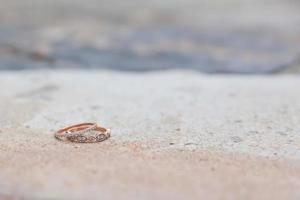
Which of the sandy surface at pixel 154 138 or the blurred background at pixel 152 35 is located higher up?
the blurred background at pixel 152 35

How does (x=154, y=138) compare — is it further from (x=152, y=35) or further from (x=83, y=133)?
(x=152, y=35)

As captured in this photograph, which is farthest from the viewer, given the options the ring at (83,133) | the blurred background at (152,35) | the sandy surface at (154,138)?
the blurred background at (152,35)

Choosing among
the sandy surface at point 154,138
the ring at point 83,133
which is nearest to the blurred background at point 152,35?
the sandy surface at point 154,138

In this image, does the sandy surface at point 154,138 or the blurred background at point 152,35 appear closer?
the sandy surface at point 154,138

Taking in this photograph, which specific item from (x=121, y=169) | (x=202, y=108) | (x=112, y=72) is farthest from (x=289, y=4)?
(x=121, y=169)

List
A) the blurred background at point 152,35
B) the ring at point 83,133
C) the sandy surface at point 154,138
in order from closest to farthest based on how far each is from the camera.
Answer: the sandy surface at point 154,138 < the ring at point 83,133 < the blurred background at point 152,35

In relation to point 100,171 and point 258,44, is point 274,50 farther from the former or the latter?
point 100,171

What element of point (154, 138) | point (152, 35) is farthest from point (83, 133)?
point (152, 35)

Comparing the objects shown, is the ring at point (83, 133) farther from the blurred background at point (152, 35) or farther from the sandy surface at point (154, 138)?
the blurred background at point (152, 35)
